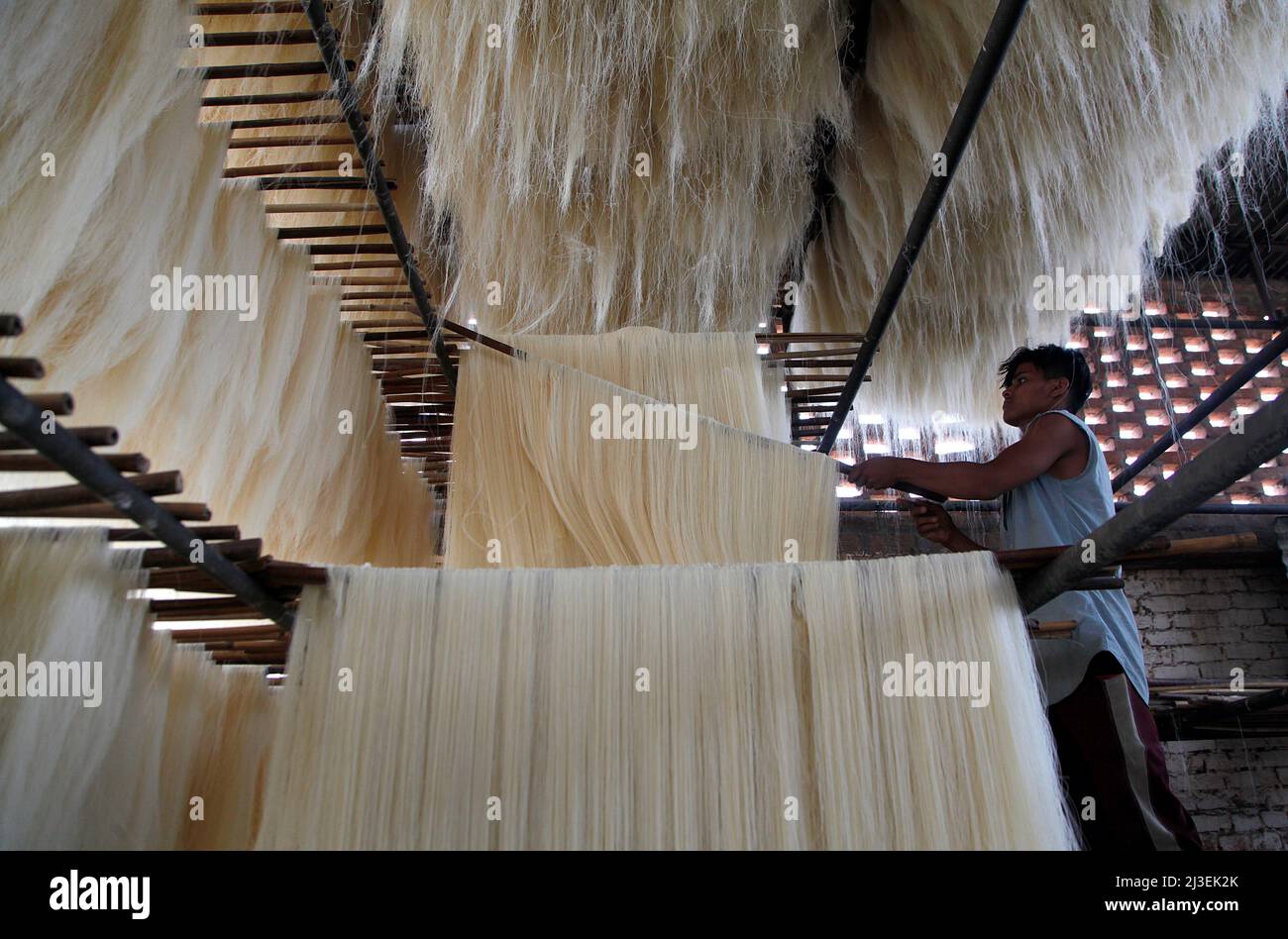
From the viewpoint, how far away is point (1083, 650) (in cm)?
186

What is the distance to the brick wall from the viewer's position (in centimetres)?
553

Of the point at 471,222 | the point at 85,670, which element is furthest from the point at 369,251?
the point at 85,670

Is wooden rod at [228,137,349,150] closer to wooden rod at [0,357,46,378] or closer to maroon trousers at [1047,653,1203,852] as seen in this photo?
wooden rod at [0,357,46,378]

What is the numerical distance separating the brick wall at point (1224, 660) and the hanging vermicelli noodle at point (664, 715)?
5.00 m

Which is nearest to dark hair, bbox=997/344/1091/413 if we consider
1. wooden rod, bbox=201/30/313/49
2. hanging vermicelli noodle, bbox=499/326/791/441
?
hanging vermicelli noodle, bbox=499/326/791/441

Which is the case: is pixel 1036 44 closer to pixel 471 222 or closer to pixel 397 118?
pixel 471 222

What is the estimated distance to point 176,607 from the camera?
162 cm

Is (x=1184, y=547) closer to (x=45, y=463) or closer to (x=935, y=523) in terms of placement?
(x=935, y=523)

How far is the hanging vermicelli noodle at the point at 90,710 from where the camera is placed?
135 centimetres

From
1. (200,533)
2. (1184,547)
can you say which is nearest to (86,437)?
(200,533)

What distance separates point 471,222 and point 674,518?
1112mm

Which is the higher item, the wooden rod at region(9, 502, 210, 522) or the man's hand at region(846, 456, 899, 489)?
the man's hand at region(846, 456, 899, 489)

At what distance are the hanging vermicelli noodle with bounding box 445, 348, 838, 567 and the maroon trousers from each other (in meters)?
0.73

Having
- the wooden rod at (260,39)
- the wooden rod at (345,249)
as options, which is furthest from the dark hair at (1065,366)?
the wooden rod at (260,39)
